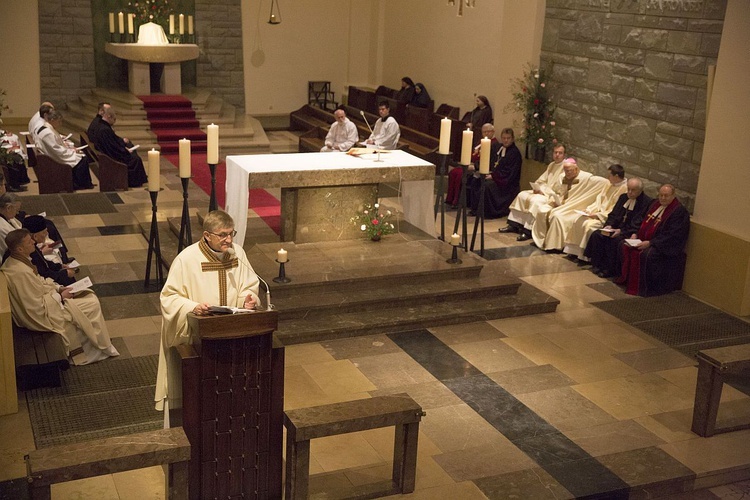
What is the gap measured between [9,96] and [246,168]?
9.26m

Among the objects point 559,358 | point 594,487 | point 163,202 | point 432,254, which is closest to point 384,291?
point 432,254

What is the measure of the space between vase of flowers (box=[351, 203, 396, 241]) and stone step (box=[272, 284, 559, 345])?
126 cm

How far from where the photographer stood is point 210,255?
486cm

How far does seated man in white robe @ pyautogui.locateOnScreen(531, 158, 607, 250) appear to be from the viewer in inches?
400

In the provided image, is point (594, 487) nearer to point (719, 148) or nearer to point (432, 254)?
point (432, 254)

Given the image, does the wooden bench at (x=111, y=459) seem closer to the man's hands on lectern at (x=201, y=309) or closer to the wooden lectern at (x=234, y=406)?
the wooden lectern at (x=234, y=406)

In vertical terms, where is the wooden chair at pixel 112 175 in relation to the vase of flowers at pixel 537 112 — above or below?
below

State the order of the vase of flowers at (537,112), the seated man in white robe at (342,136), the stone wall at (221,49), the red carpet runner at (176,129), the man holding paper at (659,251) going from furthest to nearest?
the stone wall at (221,49) < the red carpet runner at (176,129) < the seated man in white robe at (342,136) < the vase of flowers at (537,112) < the man holding paper at (659,251)

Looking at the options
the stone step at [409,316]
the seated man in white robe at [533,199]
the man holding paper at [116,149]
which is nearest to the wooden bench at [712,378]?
the stone step at [409,316]

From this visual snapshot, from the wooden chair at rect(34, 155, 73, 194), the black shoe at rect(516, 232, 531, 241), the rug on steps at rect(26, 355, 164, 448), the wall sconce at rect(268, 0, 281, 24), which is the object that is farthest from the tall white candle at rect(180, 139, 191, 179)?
the wall sconce at rect(268, 0, 281, 24)

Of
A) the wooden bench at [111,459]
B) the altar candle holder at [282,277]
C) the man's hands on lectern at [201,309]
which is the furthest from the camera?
the altar candle holder at [282,277]

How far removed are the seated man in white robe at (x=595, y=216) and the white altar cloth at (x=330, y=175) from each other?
5.35ft

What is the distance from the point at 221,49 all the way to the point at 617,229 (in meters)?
10.7

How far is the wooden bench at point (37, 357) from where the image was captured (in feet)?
20.2
